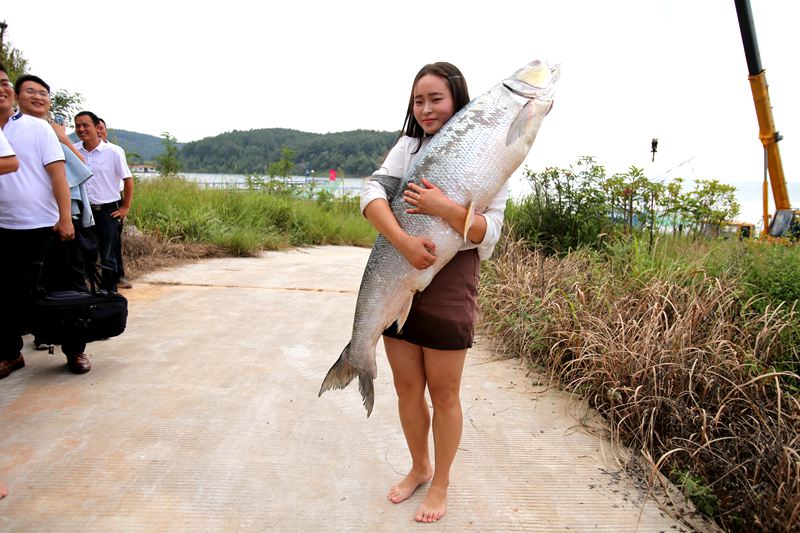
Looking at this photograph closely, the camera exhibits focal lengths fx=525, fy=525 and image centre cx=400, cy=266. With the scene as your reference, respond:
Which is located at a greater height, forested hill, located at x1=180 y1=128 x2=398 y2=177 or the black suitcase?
forested hill, located at x1=180 y1=128 x2=398 y2=177

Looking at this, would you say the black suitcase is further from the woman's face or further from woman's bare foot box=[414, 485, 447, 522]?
the woman's face

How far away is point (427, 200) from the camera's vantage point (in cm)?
182

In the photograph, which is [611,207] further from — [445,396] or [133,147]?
[133,147]

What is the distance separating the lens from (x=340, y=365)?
81.6 inches

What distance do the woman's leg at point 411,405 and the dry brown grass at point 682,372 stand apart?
1.07m

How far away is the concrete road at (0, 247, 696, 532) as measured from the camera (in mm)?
2115

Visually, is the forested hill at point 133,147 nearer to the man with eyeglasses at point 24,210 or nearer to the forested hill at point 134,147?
the forested hill at point 134,147

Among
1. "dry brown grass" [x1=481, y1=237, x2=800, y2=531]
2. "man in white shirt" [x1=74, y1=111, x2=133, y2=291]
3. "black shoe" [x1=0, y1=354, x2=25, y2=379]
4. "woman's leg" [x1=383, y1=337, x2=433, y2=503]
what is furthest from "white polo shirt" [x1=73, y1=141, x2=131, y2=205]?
"woman's leg" [x1=383, y1=337, x2=433, y2=503]

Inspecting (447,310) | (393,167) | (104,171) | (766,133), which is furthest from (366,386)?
(766,133)

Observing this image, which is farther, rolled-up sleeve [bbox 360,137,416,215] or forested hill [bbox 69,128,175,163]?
forested hill [bbox 69,128,175,163]

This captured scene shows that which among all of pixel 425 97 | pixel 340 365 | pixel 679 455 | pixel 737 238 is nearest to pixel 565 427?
pixel 679 455

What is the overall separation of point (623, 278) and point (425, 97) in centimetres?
338

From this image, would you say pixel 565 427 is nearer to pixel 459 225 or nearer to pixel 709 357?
pixel 709 357

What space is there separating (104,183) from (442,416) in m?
4.56
